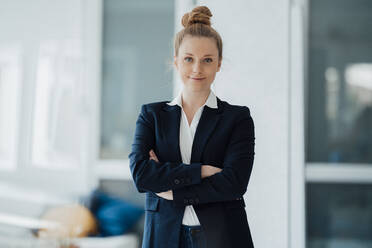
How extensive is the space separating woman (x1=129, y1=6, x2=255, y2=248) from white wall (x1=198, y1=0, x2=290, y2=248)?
0.71 m

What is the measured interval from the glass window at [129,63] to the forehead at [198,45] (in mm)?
1575

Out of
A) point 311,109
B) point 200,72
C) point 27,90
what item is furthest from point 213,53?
point 27,90

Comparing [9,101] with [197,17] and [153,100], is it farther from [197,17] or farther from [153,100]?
[197,17]

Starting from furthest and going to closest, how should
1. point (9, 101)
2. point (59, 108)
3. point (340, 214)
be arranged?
point (9, 101) → point (59, 108) → point (340, 214)

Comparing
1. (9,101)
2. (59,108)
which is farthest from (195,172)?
(9,101)

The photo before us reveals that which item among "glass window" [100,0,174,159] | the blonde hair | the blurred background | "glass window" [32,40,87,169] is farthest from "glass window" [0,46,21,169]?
the blonde hair

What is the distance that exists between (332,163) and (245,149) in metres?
1.40

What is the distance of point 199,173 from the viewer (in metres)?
1.26

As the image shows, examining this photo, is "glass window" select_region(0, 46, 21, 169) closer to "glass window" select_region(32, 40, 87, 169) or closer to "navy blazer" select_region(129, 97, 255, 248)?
"glass window" select_region(32, 40, 87, 169)

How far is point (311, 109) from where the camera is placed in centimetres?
257

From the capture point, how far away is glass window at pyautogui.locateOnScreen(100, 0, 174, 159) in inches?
115

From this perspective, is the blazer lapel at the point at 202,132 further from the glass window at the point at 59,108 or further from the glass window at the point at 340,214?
the glass window at the point at 59,108

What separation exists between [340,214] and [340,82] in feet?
2.65

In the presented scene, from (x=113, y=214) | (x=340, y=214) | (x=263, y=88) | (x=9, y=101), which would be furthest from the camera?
(x=9, y=101)
